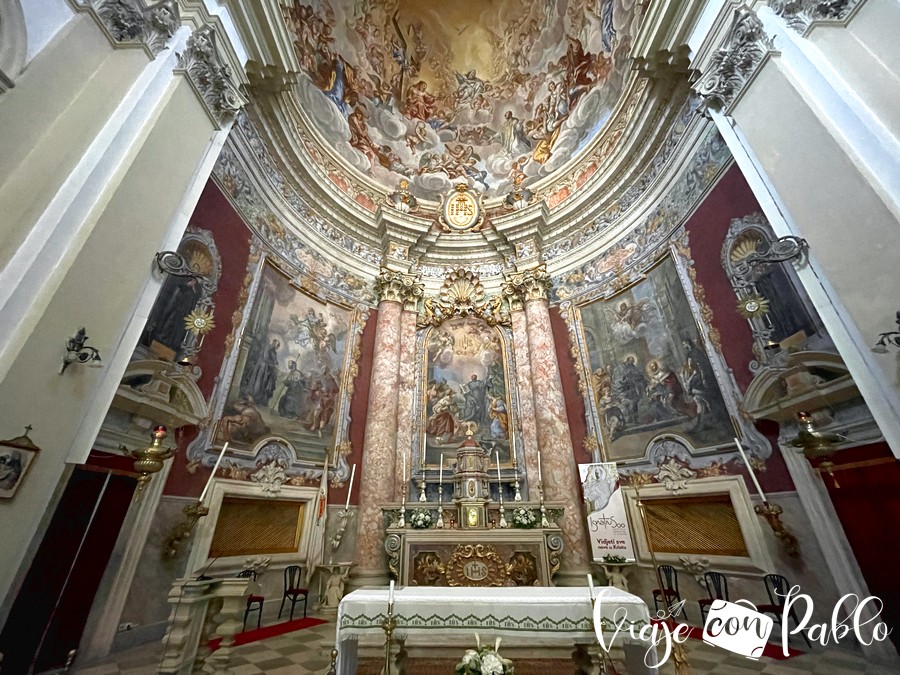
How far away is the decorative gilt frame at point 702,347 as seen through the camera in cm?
573

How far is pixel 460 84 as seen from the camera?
43.4ft

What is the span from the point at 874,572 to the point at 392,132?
13925mm

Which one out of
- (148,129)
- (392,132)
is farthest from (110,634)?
(392,132)

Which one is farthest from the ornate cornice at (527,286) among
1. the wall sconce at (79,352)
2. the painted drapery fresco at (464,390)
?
the wall sconce at (79,352)

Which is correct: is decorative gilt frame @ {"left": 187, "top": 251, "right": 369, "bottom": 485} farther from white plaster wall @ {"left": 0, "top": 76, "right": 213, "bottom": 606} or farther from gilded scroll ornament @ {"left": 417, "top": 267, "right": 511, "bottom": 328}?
white plaster wall @ {"left": 0, "top": 76, "right": 213, "bottom": 606}

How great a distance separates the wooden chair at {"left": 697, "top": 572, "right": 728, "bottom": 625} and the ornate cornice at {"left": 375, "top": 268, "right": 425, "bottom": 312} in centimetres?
807

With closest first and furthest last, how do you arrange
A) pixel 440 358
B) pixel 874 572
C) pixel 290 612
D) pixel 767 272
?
pixel 874 572 → pixel 767 272 → pixel 290 612 → pixel 440 358

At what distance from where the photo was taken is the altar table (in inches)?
126

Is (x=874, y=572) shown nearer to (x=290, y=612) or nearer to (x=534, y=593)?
(x=534, y=593)

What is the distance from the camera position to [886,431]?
330 cm

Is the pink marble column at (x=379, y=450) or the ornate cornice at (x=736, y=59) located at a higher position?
the ornate cornice at (x=736, y=59)

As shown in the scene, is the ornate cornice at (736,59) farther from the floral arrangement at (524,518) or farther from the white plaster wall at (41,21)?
the white plaster wall at (41,21)

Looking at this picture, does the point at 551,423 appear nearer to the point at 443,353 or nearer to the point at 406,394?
the point at 443,353

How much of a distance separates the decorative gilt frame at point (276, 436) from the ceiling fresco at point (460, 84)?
4562 millimetres
